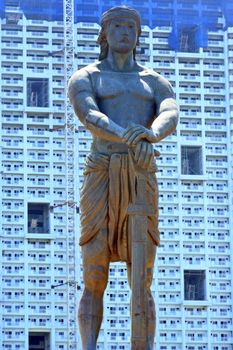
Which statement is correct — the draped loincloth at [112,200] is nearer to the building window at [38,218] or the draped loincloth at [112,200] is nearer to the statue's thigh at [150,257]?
the statue's thigh at [150,257]

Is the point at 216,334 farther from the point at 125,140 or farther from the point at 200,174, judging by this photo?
the point at 125,140

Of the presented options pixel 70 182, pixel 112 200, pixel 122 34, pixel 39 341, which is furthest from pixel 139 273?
pixel 70 182

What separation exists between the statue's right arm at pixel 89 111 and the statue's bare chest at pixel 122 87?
9 centimetres

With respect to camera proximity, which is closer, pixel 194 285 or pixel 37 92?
pixel 194 285

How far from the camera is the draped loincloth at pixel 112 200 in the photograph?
13.2 metres

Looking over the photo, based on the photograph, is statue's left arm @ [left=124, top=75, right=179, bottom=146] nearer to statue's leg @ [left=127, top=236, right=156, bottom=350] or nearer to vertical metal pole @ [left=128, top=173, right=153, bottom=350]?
vertical metal pole @ [left=128, top=173, right=153, bottom=350]

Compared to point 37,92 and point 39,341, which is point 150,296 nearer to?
point 39,341

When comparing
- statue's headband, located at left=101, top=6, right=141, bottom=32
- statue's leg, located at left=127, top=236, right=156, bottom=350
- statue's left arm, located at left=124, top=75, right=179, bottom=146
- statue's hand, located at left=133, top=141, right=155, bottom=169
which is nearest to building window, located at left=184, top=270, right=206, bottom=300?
statue's left arm, located at left=124, top=75, right=179, bottom=146

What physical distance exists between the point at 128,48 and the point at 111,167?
112cm

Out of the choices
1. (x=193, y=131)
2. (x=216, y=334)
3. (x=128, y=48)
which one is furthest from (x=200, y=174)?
(x=128, y=48)

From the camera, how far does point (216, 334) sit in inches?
3383

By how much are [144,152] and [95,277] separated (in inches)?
49.4

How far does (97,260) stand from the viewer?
43.5 feet

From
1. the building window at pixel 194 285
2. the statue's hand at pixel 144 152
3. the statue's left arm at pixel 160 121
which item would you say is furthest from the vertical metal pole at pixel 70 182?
the statue's hand at pixel 144 152
